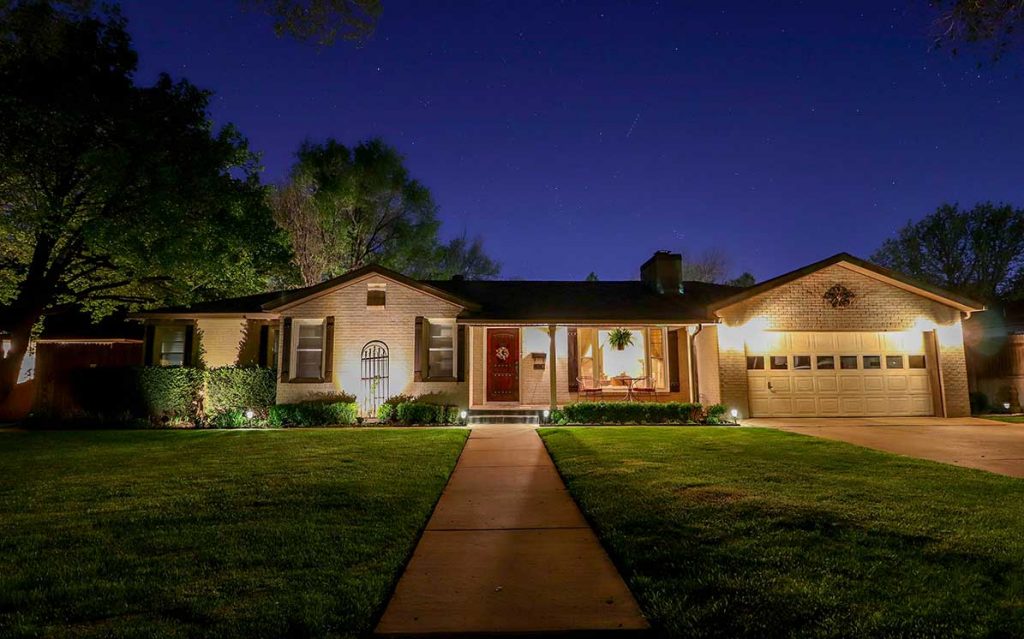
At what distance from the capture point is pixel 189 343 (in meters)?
15.2

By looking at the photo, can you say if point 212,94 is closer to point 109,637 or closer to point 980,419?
point 109,637

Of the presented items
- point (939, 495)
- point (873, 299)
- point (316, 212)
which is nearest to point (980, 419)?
point (873, 299)

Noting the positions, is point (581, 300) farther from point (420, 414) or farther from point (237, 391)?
point (237, 391)

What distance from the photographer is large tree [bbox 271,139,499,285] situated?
83.3 ft

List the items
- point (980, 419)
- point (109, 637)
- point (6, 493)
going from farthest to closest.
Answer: point (980, 419), point (6, 493), point (109, 637)

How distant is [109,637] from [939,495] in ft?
22.1

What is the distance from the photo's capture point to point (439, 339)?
14422 millimetres

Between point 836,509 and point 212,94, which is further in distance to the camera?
point 212,94

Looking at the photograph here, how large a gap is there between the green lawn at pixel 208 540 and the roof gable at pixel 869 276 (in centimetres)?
991

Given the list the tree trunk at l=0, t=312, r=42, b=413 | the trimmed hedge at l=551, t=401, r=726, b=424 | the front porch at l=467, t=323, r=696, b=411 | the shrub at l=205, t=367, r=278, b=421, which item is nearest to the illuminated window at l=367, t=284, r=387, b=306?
the front porch at l=467, t=323, r=696, b=411

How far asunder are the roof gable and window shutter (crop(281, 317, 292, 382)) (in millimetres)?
11333

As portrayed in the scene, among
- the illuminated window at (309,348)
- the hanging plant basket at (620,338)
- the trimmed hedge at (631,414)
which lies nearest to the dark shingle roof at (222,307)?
the illuminated window at (309,348)

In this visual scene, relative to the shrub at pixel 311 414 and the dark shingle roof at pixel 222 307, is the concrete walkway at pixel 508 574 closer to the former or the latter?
the shrub at pixel 311 414

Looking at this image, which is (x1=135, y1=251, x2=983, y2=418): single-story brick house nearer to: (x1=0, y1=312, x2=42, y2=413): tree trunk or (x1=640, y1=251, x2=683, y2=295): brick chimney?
(x1=640, y1=251, x2=683, y2=295): brick chimney
